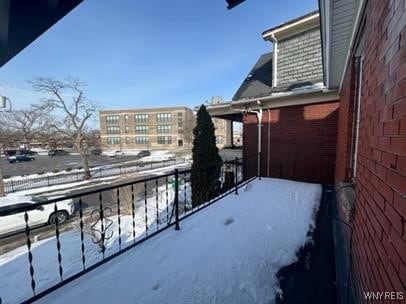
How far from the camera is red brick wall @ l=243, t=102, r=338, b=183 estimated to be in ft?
19.1

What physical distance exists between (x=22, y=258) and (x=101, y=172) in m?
15.5

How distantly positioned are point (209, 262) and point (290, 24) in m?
6.71

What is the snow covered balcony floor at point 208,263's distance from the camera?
5.98 ft

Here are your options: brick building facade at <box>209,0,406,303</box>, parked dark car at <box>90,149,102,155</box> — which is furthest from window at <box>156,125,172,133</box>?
brick building facade at <box>209,0,406,303</box>

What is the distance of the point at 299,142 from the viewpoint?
6.30m

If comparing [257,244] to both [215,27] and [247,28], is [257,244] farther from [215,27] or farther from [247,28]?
[247,28]

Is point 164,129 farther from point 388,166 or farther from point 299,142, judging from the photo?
point 388,166

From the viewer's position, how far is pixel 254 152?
7312 millimetres

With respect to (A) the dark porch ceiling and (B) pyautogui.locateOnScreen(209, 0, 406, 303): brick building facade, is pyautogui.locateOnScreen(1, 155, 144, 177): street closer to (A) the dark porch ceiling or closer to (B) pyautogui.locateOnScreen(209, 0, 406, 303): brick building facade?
(B) pyautogui.locateOnScreen(209, 0, 406, 303): brick building facade

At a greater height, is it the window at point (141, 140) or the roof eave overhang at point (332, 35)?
the roof eave overhang at point (332, 35)

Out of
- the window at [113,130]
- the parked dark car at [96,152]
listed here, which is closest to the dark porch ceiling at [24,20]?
the parked dark car at [96,152]

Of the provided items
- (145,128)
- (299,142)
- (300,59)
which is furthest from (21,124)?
(299,142)

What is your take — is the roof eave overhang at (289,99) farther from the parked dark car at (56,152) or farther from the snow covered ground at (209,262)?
the parked dark car at (56,152)

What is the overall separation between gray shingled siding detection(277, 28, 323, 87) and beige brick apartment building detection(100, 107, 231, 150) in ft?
111
